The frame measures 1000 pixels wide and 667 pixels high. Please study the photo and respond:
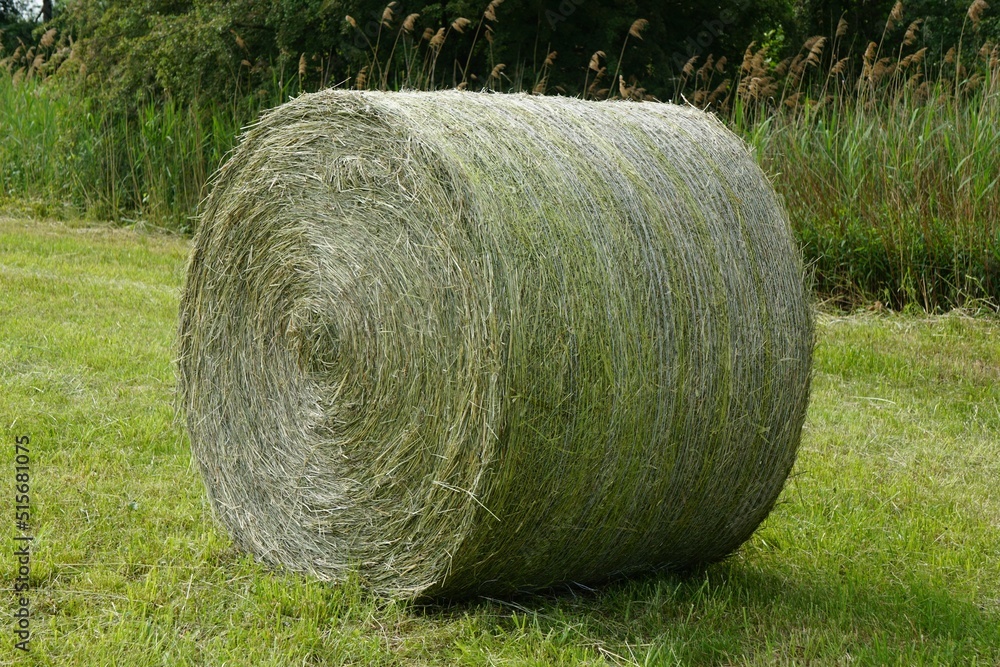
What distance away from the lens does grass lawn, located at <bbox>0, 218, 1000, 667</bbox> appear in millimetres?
3182

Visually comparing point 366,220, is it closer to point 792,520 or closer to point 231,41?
point 792,520

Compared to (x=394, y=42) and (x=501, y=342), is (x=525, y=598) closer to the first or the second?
(x=501, y=342)

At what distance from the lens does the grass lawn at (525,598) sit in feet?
10.4

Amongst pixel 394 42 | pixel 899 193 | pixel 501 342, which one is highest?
pixel 394 42

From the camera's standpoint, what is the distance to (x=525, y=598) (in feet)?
11.7

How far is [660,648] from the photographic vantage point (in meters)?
3.15

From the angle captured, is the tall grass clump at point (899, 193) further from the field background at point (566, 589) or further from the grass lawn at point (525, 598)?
the grass lawn at point (525, 598)

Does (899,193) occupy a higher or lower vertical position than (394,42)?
lower

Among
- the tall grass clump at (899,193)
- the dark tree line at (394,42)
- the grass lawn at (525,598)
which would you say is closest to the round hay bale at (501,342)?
the grass lawn at (525,598)

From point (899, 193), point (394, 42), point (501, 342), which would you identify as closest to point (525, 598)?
point (501, 342)

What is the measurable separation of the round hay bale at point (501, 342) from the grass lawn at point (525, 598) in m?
0.17

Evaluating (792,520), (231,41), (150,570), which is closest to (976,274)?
(792,520)

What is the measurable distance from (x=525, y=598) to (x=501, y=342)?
3.06ft

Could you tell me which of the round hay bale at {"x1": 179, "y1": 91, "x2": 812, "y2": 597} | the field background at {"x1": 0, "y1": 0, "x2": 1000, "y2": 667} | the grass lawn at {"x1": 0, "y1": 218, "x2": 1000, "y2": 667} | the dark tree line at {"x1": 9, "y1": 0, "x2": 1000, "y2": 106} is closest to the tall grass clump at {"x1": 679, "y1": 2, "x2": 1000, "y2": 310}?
the field background at {"x1": 0, "y1": 0, "x2": 1000, "y2": 667}
